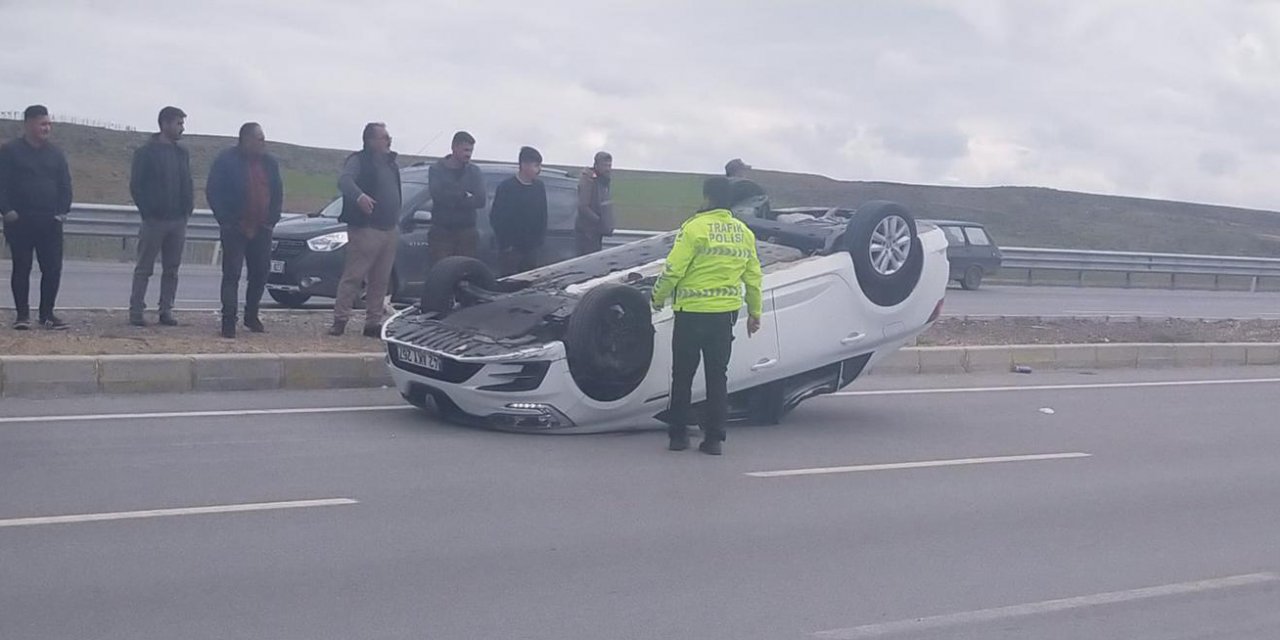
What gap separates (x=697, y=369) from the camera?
10.2 meters

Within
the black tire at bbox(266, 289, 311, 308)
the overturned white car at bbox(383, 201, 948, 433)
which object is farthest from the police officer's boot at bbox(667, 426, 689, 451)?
the black tire at bbox(266, 289, 311, 308)

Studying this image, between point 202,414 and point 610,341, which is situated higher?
point 610,341

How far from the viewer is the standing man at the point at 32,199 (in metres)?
12.3

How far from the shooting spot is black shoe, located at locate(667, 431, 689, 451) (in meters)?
10.1

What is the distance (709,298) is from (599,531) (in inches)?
96.3

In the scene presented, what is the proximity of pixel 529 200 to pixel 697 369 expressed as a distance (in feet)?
14.6

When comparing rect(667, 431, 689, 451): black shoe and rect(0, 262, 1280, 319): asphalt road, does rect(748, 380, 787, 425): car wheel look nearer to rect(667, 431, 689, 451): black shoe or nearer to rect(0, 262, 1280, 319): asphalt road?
rect(667, 431, 689, 451): black shoe

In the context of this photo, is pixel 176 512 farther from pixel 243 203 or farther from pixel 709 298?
pixel 243 203

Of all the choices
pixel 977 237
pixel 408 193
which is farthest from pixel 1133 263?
pixel 408 193

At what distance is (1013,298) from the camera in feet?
100

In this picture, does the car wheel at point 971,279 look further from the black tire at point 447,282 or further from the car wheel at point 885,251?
the black tire at point 447,282

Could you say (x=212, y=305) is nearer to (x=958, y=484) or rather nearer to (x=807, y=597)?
(x=958, y=484)

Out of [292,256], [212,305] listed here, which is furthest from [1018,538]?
[212,305]

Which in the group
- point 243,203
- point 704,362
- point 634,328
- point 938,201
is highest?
point 938,201
